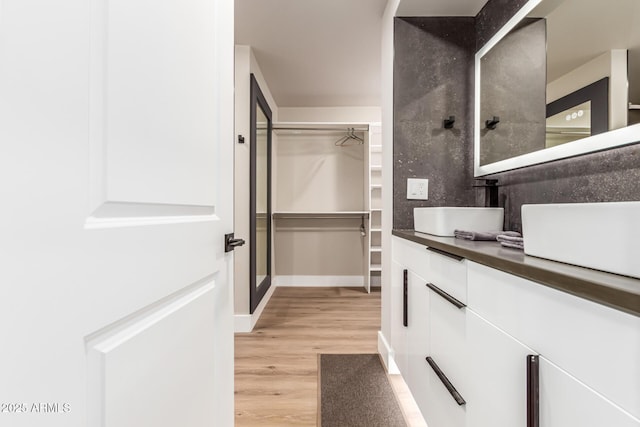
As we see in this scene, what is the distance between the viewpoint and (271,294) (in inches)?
148

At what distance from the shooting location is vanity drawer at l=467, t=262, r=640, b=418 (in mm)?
465

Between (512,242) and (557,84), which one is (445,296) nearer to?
(512,242)

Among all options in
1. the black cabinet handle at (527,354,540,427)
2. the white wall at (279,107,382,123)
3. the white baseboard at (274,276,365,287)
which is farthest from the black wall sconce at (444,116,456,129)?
the white baseboard at (274,276,365,287)

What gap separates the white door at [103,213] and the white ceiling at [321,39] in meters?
1.58

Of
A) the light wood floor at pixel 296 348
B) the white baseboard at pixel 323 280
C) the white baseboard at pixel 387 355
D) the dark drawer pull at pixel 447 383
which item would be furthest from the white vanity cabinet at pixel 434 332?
the white baseboard at pixel 323 280

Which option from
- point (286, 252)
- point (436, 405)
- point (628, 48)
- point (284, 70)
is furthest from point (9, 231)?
point (286, 252)

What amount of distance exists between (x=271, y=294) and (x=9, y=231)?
3.52 metres

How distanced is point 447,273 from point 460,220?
0.36m

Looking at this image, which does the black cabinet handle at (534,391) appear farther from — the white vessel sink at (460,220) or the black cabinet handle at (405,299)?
the black cabinet handle at (405,299)

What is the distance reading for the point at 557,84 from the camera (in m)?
1.27

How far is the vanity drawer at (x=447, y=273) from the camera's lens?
3.40 ft

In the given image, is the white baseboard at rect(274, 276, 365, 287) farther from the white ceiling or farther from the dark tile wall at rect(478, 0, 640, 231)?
the dark tile wall at rect(478, 0, 640, 231)

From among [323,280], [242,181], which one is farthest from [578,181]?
[323,280]

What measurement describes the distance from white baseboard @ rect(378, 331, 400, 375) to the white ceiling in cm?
210
